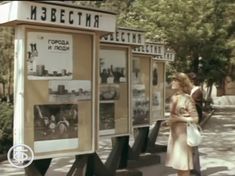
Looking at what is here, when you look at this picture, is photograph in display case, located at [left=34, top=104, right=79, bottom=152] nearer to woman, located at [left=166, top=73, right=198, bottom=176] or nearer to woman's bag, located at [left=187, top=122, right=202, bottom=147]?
woman, located at [left=166, top=73, right=198, bottom=176]

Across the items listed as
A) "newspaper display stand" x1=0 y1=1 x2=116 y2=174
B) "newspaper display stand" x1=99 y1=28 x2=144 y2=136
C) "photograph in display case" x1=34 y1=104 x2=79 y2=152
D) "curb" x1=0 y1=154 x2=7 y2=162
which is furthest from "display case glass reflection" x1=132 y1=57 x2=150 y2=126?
"photograph in display case" x1=34 y1=104 x2=79 y2=152

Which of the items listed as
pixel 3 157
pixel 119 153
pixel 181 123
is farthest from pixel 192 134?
pixel 3 157

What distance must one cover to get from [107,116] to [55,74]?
7.15 feet

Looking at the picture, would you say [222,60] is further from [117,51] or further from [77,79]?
[77,79]

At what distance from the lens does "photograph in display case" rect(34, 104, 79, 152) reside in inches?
240

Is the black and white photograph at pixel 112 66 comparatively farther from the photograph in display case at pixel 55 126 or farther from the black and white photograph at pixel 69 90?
the photograph in display case at pixel 55 126

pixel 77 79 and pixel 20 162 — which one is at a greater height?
pixel 77 79

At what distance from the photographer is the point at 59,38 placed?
6230 mm

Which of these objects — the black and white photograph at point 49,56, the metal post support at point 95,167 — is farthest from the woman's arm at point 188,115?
the black and white photograph at point 49,56

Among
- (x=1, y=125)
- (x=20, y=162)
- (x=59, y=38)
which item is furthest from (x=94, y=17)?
(x=1, y=125)

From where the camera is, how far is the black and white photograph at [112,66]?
808 centimetres

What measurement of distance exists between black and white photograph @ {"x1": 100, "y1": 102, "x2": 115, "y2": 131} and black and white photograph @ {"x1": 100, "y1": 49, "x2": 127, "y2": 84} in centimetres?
37

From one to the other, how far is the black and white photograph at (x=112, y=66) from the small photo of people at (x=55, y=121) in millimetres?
1615

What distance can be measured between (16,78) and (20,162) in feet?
3.12
